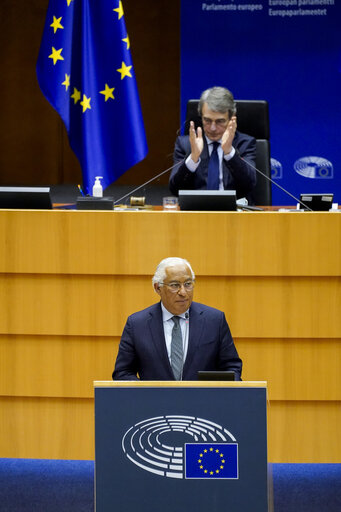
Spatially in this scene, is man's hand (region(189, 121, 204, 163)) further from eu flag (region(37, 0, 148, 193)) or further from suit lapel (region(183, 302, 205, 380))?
suit lapel (region(183, 302, 205, 380))

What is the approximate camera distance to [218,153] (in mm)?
5273

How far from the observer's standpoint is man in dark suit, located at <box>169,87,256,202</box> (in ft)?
16.4

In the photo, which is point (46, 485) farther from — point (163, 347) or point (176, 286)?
point (176, 286)

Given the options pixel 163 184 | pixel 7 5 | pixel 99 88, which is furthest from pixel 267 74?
pixel 7 5

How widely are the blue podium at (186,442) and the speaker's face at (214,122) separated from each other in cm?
270

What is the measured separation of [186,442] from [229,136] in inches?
104

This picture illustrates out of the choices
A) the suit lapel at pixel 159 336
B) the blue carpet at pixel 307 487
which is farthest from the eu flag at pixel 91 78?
the blue carpet at pixel 307 487

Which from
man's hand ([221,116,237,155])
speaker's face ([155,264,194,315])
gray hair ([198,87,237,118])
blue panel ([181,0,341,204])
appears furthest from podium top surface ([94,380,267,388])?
blue panel ([181,0,341,204])

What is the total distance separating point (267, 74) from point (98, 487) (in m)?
7.05

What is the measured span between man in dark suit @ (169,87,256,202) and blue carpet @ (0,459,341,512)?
1.78m

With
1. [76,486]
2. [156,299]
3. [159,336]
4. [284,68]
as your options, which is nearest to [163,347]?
[159,336]

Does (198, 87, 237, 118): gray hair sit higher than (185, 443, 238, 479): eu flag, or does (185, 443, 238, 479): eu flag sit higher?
(198, 87, 237, 118): gray hair

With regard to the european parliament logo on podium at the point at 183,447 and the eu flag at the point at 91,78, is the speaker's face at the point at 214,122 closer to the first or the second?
the eu flag at the point at 91,78

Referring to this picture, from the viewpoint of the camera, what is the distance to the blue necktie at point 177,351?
11.8 feet
